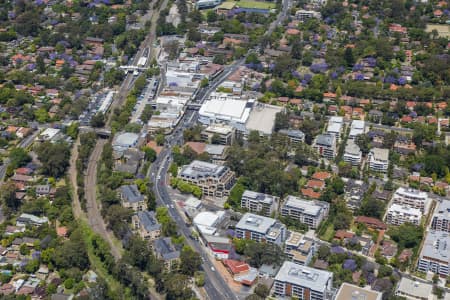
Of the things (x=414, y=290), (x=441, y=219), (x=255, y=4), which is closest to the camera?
(x=414, y=290)

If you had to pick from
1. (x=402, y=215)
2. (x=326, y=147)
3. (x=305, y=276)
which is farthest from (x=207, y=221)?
(x=326, y=147)

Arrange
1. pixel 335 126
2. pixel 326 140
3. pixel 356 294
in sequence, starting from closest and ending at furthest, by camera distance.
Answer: pixel 356 294 → pixel 326 140 → pixel 335 126

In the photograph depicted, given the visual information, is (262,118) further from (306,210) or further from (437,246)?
(437,246)

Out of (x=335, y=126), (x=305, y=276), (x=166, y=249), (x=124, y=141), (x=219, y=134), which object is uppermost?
(x=305, y=276)

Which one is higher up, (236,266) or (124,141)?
(236,266)

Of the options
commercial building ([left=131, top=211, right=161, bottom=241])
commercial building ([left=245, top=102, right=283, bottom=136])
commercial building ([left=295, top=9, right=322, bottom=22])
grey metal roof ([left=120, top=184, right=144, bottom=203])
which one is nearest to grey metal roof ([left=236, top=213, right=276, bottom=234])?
commercial building ([left=131, top=211, right=161, bottom=241])

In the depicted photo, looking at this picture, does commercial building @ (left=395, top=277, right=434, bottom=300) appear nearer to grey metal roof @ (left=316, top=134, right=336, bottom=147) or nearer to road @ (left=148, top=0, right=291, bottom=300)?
road @ (left=148, top=0, right=291, bottom=300)
